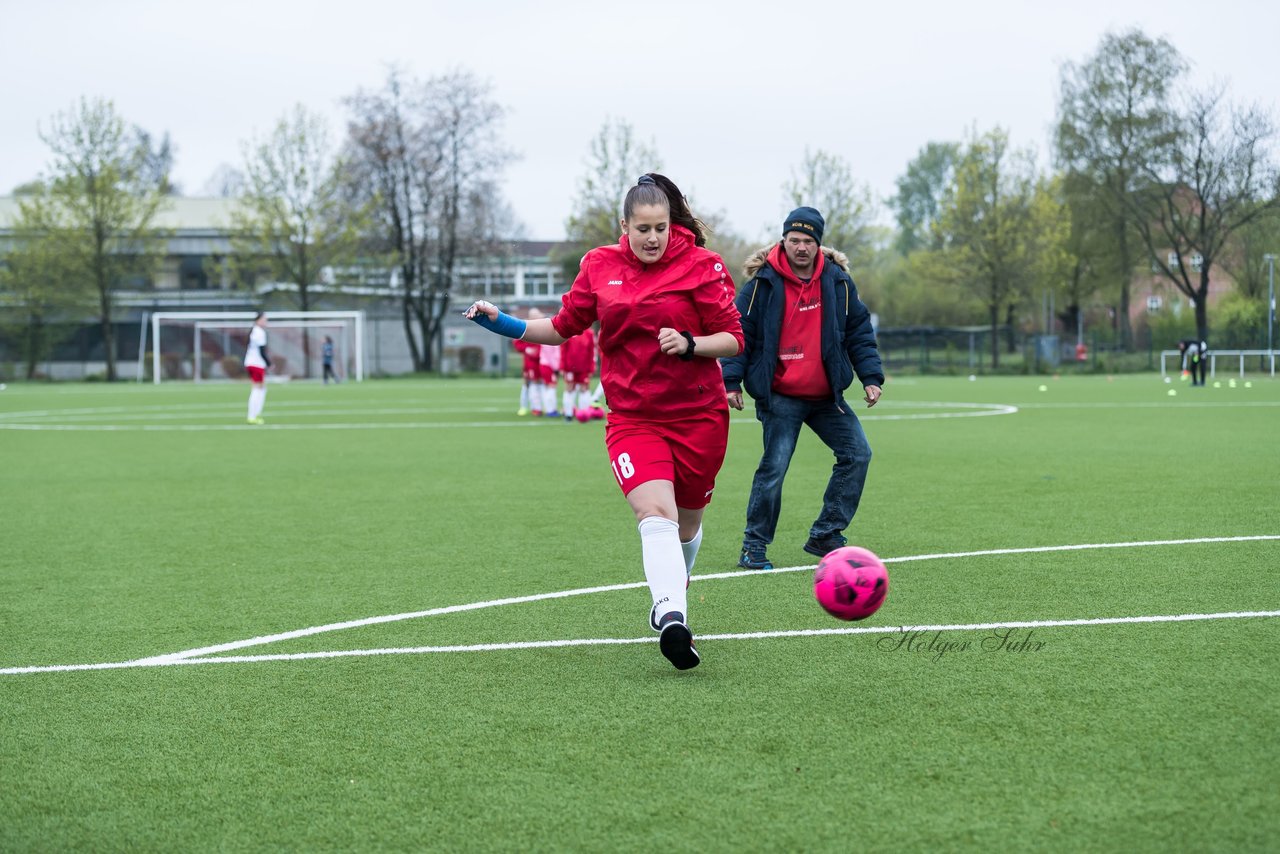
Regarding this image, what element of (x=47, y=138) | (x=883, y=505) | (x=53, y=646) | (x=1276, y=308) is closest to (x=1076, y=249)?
(x=1276, y=308)

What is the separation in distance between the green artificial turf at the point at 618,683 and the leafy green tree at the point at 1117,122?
177 feet

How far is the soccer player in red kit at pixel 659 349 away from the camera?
5578 mm

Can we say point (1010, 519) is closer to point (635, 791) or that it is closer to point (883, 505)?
point (883, 505)

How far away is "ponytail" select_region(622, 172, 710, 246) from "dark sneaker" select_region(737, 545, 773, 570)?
8.14 feet

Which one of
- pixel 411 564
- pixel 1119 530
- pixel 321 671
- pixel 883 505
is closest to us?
pixel 321 671

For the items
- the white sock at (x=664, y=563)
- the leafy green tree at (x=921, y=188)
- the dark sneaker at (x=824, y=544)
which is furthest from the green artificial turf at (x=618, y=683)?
the leafy green tree at (x=921, y=188)

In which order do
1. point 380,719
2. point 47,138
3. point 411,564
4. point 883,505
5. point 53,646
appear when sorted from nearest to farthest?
point 380,719, point 53,646, point 411,564, point 883,505, point 47,138

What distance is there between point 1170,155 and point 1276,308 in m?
12.9

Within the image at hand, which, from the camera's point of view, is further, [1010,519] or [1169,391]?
[1169,391]

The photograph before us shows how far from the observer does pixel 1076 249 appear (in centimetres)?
7031

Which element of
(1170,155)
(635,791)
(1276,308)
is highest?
(1170,155)

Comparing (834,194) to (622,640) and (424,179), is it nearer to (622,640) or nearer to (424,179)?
(424,179)

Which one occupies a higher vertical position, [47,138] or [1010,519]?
[47,138]

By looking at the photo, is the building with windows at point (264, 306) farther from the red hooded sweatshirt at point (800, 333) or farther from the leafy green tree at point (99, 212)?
the red hooded sweatshirt at point (800, 333)
